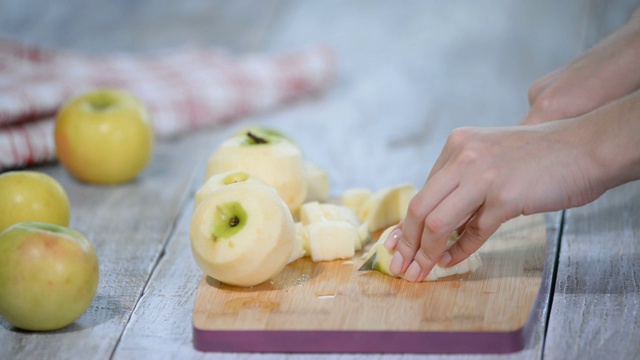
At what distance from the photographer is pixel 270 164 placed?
171cm

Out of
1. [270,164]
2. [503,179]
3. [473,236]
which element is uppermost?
[503,179]

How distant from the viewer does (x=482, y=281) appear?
1.47 meters

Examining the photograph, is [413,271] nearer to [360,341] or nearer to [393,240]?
[393,240]

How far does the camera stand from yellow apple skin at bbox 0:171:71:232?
65.7 inches

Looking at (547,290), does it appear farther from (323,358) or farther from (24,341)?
(24,341)

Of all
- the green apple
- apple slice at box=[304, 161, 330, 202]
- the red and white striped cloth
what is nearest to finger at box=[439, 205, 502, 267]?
apple slice at box=[304, 161, 330, 202]

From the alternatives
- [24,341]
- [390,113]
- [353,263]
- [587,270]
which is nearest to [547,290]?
[587,270]

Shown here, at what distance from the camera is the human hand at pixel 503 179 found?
1343 millimetres

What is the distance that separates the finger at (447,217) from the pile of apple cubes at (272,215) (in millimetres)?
78

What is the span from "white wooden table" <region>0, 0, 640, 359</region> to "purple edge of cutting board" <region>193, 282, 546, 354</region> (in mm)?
15

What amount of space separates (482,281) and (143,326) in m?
0.53

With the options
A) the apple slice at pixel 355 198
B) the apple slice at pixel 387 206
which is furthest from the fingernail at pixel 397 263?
the apple slice at pixel 355 198

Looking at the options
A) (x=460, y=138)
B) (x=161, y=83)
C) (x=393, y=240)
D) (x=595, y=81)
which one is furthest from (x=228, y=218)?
(x=161, y=83)

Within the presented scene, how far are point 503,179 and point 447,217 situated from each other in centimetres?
10
